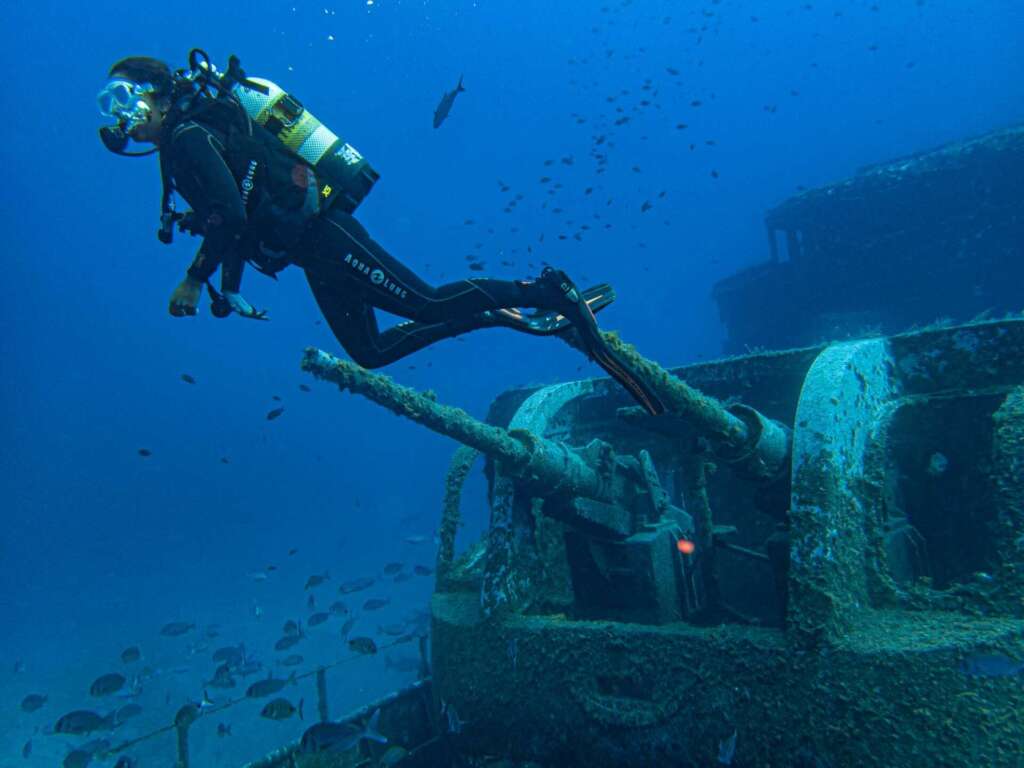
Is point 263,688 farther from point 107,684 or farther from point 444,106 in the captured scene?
point 444,106

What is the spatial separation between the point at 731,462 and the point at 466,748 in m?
2.77

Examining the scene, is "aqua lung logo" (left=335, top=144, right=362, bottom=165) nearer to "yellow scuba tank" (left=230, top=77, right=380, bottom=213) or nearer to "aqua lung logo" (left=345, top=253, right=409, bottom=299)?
"yellow scuba tank" (left=230, top=77, right=380, bottom=213)

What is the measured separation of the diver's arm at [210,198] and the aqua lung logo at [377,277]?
65 centimetres

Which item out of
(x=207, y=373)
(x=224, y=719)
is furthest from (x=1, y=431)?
(x=224, y=719)

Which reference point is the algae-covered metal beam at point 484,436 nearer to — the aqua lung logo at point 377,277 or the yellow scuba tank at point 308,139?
the aqua lung logo at point 377,277

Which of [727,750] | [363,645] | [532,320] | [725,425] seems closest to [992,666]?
[727,750]

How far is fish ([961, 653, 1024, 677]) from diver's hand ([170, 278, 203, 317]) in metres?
4.38

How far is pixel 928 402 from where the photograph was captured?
445 centimetres

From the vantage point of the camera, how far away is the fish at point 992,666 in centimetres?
286

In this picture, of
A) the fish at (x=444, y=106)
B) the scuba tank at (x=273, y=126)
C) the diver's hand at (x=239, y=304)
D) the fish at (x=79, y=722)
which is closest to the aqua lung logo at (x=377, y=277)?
the scuba tank at (x=273, y=126)

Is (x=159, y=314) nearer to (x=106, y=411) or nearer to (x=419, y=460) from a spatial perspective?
(x=106, y=411)

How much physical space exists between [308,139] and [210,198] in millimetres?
854

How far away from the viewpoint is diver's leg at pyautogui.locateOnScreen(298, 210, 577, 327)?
3.82 m

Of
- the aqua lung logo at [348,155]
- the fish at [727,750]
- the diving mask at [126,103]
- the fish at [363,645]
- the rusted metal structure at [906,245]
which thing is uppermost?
the rusted metal structure at [906,245]
